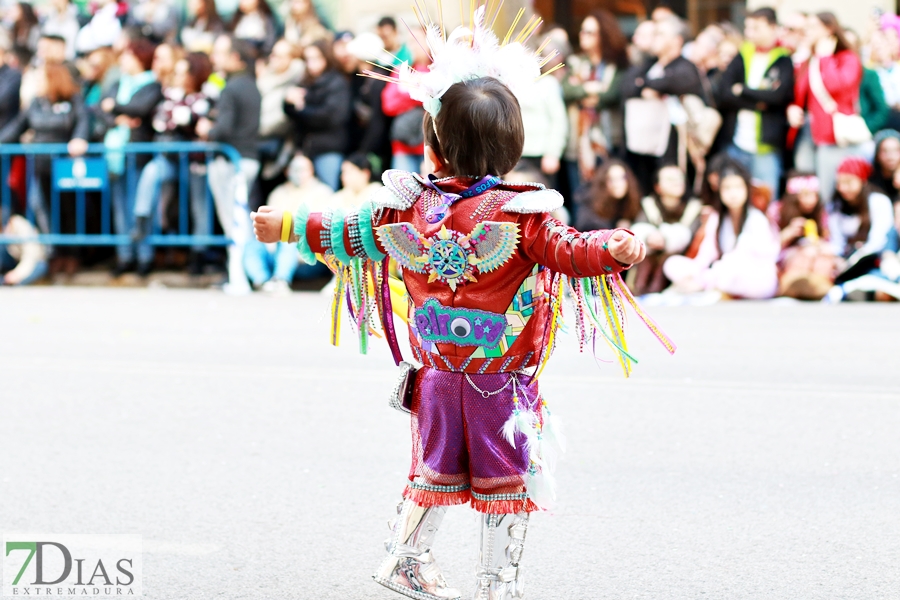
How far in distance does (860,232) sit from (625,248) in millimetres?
8557

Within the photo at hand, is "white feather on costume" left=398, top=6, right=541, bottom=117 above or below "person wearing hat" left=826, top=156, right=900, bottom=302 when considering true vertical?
above

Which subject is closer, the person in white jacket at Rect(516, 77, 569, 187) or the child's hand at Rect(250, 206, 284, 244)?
the child's hand at Rect(250, 206, 284, 244)

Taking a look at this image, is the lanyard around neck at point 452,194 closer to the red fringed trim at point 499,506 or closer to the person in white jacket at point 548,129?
the red fringed trim at point 499,506

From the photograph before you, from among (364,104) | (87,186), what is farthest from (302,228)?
(87,186)

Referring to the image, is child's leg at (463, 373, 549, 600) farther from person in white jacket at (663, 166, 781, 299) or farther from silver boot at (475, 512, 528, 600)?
person in white jacket at (663, 166, 781, 299)

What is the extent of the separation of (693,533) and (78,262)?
10511 millimetres

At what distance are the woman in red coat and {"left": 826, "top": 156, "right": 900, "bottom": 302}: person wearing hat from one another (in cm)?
13

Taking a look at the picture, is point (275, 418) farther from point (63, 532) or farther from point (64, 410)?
point (63, 532)

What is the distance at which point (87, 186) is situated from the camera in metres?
13.4

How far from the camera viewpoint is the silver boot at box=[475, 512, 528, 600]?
3619 millimetres

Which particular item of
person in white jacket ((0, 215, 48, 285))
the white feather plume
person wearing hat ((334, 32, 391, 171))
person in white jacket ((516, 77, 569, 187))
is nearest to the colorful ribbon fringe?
the white feather plume

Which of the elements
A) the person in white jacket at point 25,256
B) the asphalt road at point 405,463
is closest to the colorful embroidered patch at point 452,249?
the asphalt road at point 405,463

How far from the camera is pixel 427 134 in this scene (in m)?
3.64

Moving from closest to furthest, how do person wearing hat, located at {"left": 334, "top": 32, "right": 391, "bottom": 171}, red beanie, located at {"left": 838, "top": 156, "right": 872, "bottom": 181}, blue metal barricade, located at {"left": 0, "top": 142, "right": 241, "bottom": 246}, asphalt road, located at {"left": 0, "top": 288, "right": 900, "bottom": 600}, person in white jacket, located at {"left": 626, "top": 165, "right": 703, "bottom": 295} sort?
asphalt road, located at {"left": 0, "top": 288, "right": 900, "bottom": 600} → red beanie, located at {"left": 838, "top": 156, "right": 872, "bottom": 181} → person in white jacket, located at {"left": 626, "top": 165, "right": 703, "bottom": 295} → person wearing hat, located at {"left": 334, "top": 32, "right": 391, "bottom": 171} → blue metal barricade, located at {"left": 0, "top": 142, "right": 241, "bottom": 246}
